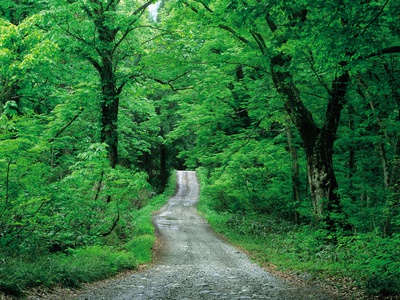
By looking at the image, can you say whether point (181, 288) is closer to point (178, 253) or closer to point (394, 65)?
point (178, 253)

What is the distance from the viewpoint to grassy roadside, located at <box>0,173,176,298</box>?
6551 millimetres

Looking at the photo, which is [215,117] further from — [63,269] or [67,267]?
[63,269]

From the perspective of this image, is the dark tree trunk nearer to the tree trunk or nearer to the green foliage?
the tree trunk

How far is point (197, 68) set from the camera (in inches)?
607

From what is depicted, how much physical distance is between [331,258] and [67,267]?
7038 mm

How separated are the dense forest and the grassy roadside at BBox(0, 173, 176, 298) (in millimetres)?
60

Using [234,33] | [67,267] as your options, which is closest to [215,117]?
[234,33]

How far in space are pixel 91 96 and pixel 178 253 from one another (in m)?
7.05

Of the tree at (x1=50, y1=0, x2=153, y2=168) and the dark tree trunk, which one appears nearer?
the dark tree trunk

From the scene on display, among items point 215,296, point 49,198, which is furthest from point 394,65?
point 49,198

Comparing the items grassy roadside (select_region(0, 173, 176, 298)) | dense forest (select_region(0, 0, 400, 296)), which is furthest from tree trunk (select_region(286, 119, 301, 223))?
grassy roadside (select_region(0, 173, 176, 298))

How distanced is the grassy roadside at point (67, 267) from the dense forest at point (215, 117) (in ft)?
0.20

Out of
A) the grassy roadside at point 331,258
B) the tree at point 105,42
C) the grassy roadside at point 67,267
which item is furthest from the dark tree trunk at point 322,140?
the grassy roadside at point 67,267

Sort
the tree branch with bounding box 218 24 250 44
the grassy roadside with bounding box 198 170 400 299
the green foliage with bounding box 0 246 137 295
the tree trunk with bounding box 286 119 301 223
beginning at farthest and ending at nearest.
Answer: the tree trunk with bounding box 286 119 301 223
the tree branch with bounding box 218 24 250 44
the grassy roadside with bounding box 198 170 400 299
the green foliage with bounding box 0 246 137 295
